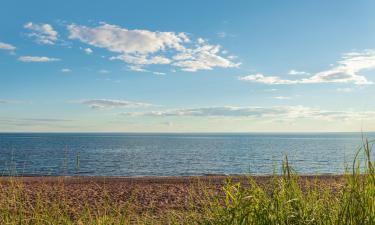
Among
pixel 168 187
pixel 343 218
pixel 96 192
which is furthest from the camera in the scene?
pixel 168 187

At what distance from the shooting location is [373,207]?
4059 millimetres

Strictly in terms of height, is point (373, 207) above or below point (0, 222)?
above

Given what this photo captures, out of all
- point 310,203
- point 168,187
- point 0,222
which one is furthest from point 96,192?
point 310,203

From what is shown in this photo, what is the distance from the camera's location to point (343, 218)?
4.32 m

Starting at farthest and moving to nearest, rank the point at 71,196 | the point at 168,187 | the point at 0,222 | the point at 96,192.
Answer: the point at 168,187 → the point at 96,192 → the point at 71,196 → the point at 0,222

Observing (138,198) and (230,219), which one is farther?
(138,198)

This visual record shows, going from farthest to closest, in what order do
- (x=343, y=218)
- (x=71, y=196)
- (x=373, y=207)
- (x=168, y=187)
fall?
(x=168, y=187) → (x=71, y=196) → (x=343, y=218) → (x=373, y=207)

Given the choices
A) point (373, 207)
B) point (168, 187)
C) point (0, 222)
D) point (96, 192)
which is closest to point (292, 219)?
point (373, 207)

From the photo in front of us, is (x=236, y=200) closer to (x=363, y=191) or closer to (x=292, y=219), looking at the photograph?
(x=292, y=219)

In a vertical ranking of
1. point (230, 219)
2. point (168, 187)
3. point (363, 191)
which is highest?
point (363, 191)

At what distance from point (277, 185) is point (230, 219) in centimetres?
74

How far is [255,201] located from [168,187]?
2701 cm

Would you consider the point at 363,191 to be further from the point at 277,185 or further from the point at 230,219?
the point at 230,219

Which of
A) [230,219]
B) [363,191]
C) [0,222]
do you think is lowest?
[0,222]
